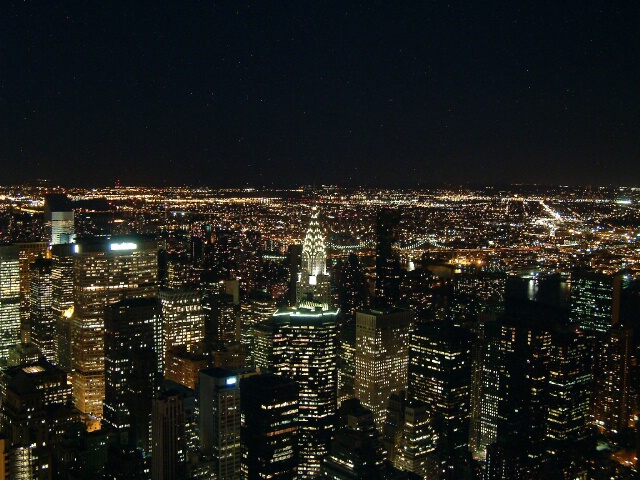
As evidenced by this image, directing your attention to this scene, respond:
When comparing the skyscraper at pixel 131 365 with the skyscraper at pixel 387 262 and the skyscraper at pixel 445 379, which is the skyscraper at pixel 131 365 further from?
the skyscraper at pixel 445 379

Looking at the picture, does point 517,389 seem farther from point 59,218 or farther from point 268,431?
point 59,218

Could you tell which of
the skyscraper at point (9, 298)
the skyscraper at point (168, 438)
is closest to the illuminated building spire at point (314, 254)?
the skyscraper at point (168, 438)

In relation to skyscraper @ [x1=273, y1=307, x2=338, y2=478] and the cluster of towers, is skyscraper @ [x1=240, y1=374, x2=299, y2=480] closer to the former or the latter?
the cluster of towers

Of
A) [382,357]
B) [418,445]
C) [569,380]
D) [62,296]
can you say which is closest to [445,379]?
[382,357]

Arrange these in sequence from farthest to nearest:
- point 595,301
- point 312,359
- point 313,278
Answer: point 313,278
point 312,359
point 595,301

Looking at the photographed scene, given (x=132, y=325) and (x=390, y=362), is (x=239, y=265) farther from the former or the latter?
(x=390, y=362)

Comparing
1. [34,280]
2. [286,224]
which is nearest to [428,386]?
[286,224]
